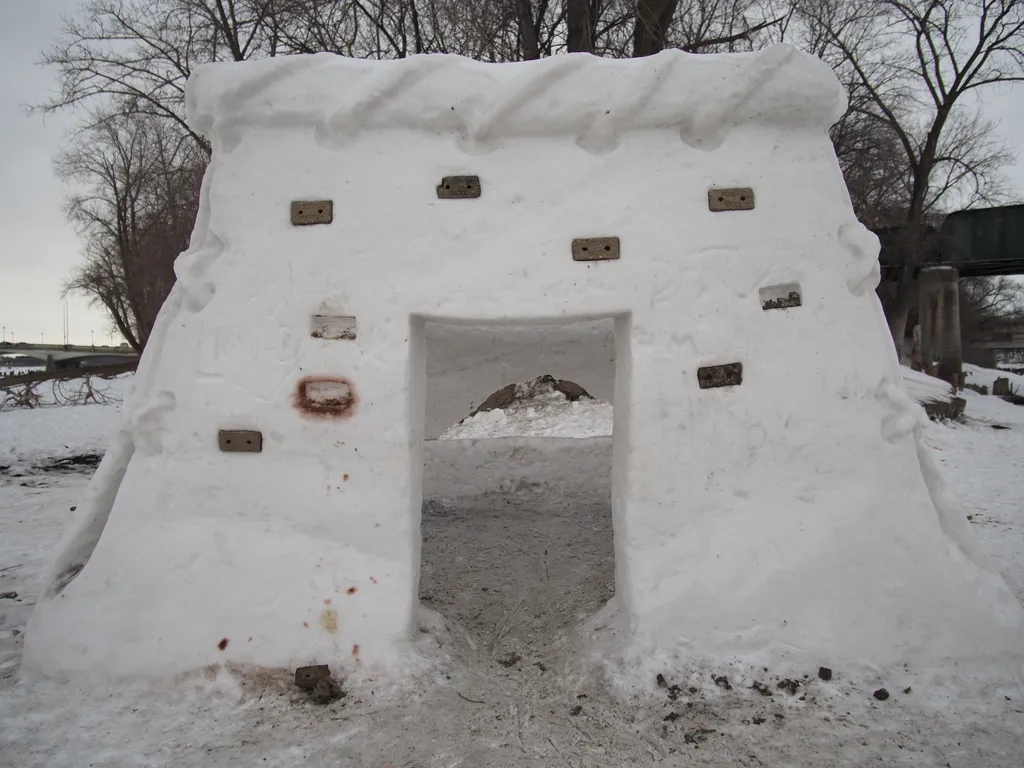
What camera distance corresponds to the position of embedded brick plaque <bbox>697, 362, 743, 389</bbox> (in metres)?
2.84

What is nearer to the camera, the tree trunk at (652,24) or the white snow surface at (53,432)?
the white snow surface at (53,432)

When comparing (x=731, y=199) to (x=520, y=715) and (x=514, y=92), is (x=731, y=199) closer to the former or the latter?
(x=514, y=92)

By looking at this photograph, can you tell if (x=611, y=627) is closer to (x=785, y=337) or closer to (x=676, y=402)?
(x=676, y=402)

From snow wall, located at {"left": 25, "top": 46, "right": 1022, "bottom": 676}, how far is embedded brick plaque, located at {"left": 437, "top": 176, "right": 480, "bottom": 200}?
3cm

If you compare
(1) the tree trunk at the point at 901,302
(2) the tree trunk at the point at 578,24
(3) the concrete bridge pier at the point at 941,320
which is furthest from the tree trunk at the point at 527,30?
(3) the concrete bridge pier at the point at 941,320

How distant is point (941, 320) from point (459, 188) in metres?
16.8

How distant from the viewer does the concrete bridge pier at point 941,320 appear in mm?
15648

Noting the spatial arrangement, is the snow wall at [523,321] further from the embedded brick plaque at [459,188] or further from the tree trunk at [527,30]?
the tree trunk at [527,30]

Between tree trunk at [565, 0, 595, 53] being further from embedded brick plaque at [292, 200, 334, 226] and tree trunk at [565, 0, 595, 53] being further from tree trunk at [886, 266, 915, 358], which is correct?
tree trunk at [886, 266, 915, 358]

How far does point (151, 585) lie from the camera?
9.09 feet

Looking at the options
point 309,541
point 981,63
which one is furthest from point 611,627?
point 981,63

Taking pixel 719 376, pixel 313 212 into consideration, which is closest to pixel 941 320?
pixel 719 376

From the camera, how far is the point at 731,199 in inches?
113

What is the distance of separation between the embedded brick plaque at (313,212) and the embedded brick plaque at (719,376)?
1.82 m
